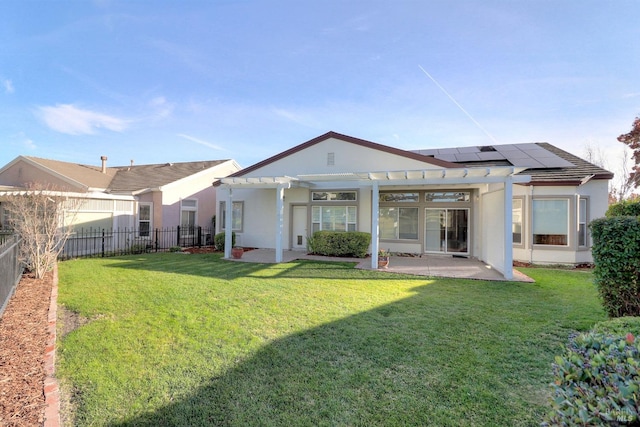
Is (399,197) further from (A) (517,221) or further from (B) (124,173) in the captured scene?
(B) (124,173)

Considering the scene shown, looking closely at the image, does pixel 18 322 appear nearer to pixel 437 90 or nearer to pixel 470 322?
pixel 470 322

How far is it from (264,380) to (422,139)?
61.1 ft

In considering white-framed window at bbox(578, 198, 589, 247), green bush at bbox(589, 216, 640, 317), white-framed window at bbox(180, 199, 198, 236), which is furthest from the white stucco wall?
white-framed window at bbox(180, 199, 198, 236)

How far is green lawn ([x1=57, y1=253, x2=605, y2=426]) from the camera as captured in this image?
2.80m

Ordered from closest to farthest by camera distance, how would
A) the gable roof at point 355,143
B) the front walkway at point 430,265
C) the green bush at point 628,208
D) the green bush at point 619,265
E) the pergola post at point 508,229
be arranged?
the green bush at point 619,265 < the green bush at point 628,208 < the pergola post at point 508,229 < the front walkway at point 430,265 < the gable roof at point 355,143

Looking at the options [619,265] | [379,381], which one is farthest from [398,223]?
[379,381]

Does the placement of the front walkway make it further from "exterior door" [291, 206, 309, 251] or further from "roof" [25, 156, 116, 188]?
"roof" [25, 156, 116, 188]

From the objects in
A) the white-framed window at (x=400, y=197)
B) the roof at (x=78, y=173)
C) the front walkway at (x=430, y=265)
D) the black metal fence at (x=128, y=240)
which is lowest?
the front walkway at (x=430, y=265)

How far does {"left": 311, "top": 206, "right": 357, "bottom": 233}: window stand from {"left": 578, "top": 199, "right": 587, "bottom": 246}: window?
881 cm

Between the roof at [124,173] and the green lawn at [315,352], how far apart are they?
11.2m

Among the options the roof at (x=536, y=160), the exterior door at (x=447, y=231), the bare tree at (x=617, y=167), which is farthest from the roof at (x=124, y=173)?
the bare tree at (x=617, y=167)

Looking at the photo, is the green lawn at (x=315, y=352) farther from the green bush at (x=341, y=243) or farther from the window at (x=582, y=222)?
the green bush at (x=341, y=243)

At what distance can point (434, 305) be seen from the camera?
19.9ft

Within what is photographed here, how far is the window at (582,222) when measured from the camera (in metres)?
11.1
